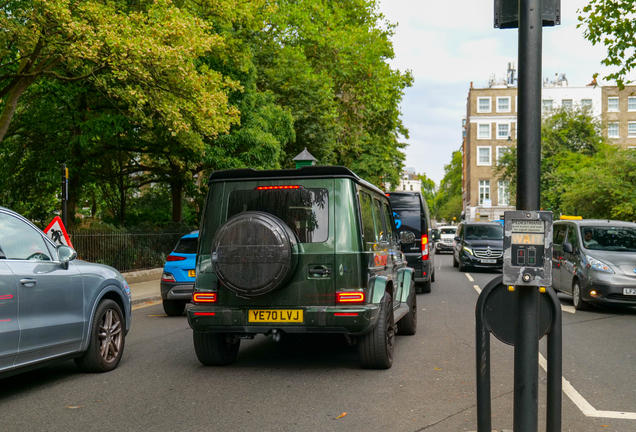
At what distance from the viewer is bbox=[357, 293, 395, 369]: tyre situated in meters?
6.54

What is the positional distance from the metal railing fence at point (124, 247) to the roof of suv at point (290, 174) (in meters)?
12.0

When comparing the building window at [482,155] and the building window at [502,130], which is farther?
the building window at [482,155]

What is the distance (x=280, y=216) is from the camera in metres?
6.49

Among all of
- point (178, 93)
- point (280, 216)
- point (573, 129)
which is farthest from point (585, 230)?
point (573, 129)

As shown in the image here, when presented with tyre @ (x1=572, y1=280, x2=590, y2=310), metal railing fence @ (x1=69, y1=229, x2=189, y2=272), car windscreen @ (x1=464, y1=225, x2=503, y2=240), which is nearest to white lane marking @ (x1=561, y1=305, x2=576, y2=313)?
tyre @ (x1=572, y1=280, x2=590, y2=310)

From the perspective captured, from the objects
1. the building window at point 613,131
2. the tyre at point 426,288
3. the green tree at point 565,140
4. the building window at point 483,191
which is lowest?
the tyre at point 426,288

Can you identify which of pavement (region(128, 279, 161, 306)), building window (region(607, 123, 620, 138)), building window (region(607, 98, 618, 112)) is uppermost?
building window (region(607, 98, 618, 112))

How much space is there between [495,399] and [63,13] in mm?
11184

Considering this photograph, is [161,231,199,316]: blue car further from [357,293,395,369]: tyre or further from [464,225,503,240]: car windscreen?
[464,225,503,240]: car windscreen

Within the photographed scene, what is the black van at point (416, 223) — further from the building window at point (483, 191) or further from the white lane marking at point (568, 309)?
the building window at point (483, 191)

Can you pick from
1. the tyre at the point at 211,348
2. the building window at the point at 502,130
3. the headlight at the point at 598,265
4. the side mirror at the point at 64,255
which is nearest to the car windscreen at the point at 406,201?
the headlight at the point at 598,265

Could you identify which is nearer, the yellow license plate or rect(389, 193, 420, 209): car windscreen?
the yellow license plate

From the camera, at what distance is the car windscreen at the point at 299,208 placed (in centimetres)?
641

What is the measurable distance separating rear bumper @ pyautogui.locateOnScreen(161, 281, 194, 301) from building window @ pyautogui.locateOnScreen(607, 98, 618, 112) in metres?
75.1
